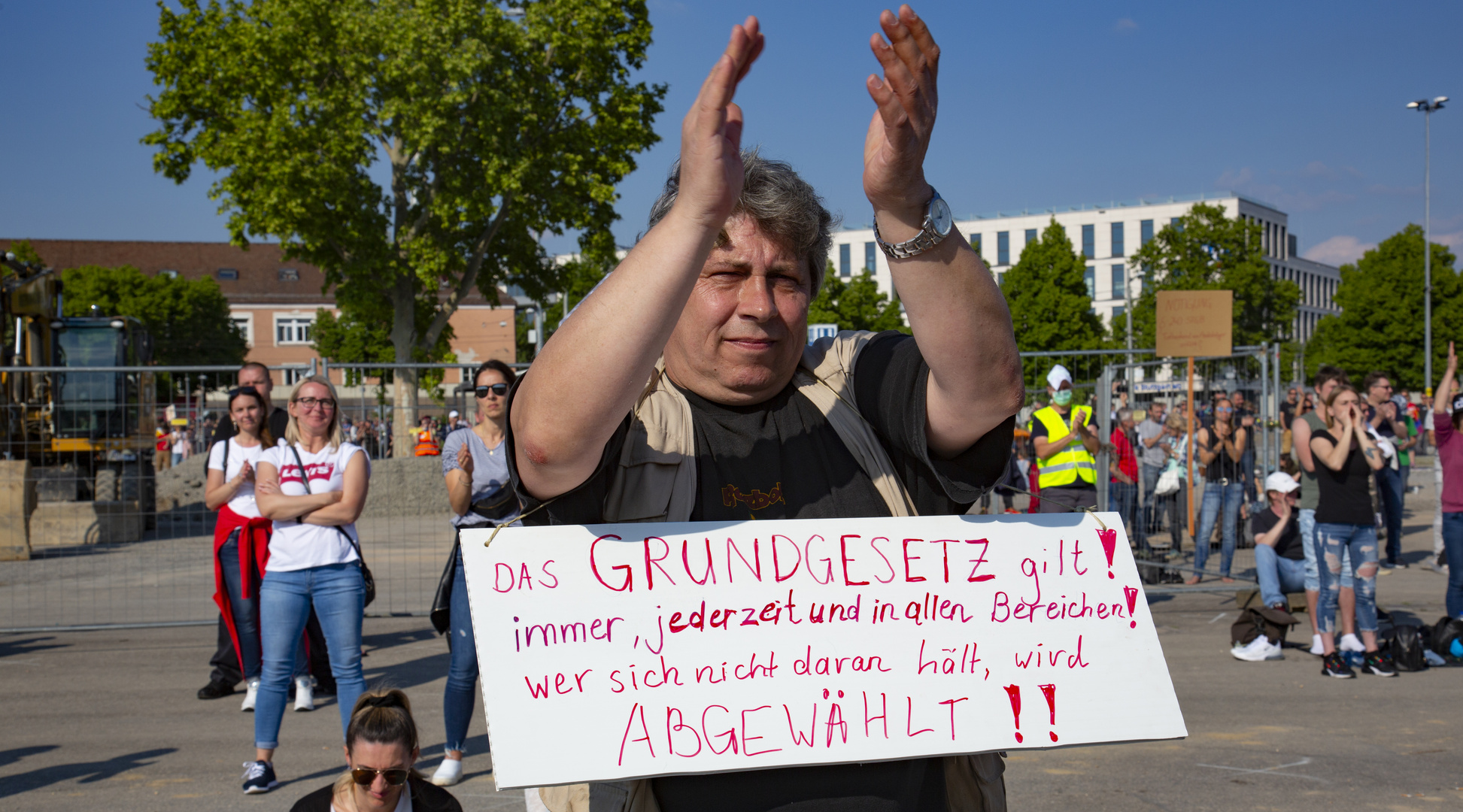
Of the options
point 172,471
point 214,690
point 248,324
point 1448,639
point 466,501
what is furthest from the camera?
point 248,324

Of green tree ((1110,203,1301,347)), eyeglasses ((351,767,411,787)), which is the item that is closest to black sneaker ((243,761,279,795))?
eyeglasses ((351,767,411,787))

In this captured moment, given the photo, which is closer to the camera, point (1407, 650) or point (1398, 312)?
point (1407, 650)

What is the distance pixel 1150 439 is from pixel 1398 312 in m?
38.4

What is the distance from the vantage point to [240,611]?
248 inches

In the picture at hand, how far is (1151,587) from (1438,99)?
3421cm

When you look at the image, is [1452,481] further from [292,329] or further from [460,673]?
[292,329]

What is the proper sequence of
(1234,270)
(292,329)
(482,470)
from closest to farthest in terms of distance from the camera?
1. (482,470)
2. (1234,270)
3. (292,329)

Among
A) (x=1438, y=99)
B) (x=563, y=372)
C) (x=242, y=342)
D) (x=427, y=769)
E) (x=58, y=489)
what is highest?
(x=1438, y=99)

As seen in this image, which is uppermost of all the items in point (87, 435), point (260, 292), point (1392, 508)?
point (260, 292)

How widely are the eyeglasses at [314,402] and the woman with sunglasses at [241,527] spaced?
0.75 metres

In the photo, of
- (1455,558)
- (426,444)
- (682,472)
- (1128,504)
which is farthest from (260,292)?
(682,472)

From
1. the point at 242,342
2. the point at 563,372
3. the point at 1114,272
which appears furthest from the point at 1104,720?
the point at 1114,272

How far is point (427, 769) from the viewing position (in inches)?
210

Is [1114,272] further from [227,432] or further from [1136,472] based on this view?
[227,432]
